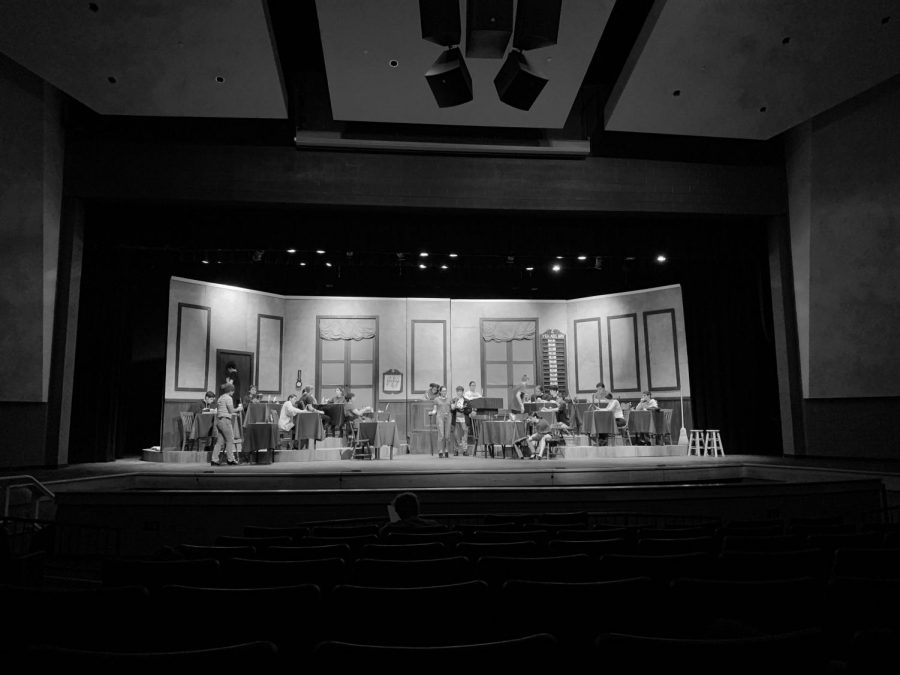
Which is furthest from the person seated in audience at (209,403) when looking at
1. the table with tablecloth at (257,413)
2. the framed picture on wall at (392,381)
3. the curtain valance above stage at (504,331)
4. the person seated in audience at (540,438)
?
the curtain valance above stage at (504,331)

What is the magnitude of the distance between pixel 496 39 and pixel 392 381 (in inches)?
345

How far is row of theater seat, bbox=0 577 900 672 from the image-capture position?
172cm

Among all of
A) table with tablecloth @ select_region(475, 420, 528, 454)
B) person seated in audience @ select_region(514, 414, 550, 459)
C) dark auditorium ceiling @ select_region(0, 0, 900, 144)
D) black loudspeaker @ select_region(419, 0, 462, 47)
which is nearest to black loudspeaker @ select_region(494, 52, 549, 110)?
black loudspeaker @ select_region(419, 0, 462, 47)

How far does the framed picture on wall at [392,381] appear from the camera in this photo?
13.9 m

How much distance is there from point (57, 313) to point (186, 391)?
3200mm

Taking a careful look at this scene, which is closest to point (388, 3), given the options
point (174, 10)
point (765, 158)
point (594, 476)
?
point (174, 10)

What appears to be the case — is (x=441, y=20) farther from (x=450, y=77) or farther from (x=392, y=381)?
(x=392, y=381)

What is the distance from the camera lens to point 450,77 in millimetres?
6668

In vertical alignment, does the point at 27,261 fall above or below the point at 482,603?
above

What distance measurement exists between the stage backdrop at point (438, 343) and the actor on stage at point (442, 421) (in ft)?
7.45

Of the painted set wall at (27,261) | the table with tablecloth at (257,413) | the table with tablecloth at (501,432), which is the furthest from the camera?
the table with tablecloth at (501,432)

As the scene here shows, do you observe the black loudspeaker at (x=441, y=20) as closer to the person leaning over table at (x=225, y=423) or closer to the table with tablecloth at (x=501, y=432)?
the person leaning over table at (x=225, y=423)

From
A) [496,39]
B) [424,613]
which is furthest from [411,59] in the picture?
[424,613]

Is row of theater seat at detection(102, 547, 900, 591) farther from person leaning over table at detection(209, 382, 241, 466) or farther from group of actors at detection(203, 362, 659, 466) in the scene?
group of actors at detection(203, 362, 659, 466)
